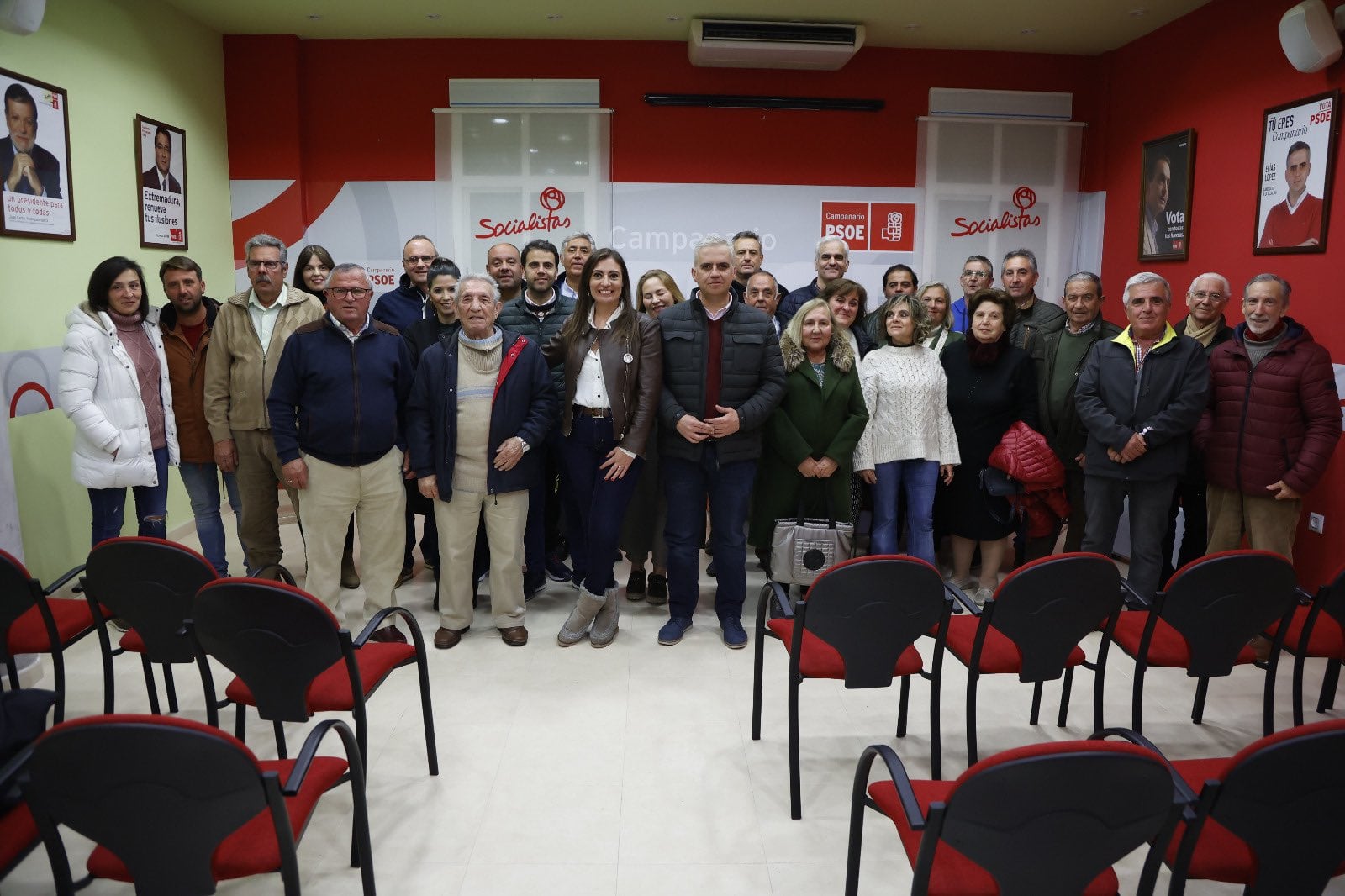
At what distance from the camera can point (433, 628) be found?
13.7 feet

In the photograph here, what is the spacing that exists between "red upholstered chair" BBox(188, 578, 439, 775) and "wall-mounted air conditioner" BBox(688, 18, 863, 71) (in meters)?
5.17

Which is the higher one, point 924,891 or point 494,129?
point 494,129

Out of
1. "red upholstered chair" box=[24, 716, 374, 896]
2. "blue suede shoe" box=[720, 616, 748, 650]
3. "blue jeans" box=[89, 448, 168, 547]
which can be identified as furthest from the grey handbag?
"blue jeans" box=[89, 448, 168, 547]

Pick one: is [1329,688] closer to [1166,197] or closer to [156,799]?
[156,799]

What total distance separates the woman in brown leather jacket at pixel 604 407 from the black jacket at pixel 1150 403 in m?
2.02

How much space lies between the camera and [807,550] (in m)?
3.95

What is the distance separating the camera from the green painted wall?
14.5 ft

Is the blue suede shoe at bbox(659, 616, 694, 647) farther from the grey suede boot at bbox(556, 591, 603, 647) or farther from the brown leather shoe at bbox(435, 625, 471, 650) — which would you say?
the brown leather shoe at bbox(435, 625, 471, 650)

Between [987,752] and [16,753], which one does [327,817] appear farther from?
[987,752]

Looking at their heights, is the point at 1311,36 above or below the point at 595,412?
above

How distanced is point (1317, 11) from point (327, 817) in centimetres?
572

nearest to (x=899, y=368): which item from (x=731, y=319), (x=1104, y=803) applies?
(x=731, y=319)

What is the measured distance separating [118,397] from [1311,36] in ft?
19.9

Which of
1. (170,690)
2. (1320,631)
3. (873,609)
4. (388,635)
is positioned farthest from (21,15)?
(1320,631)
